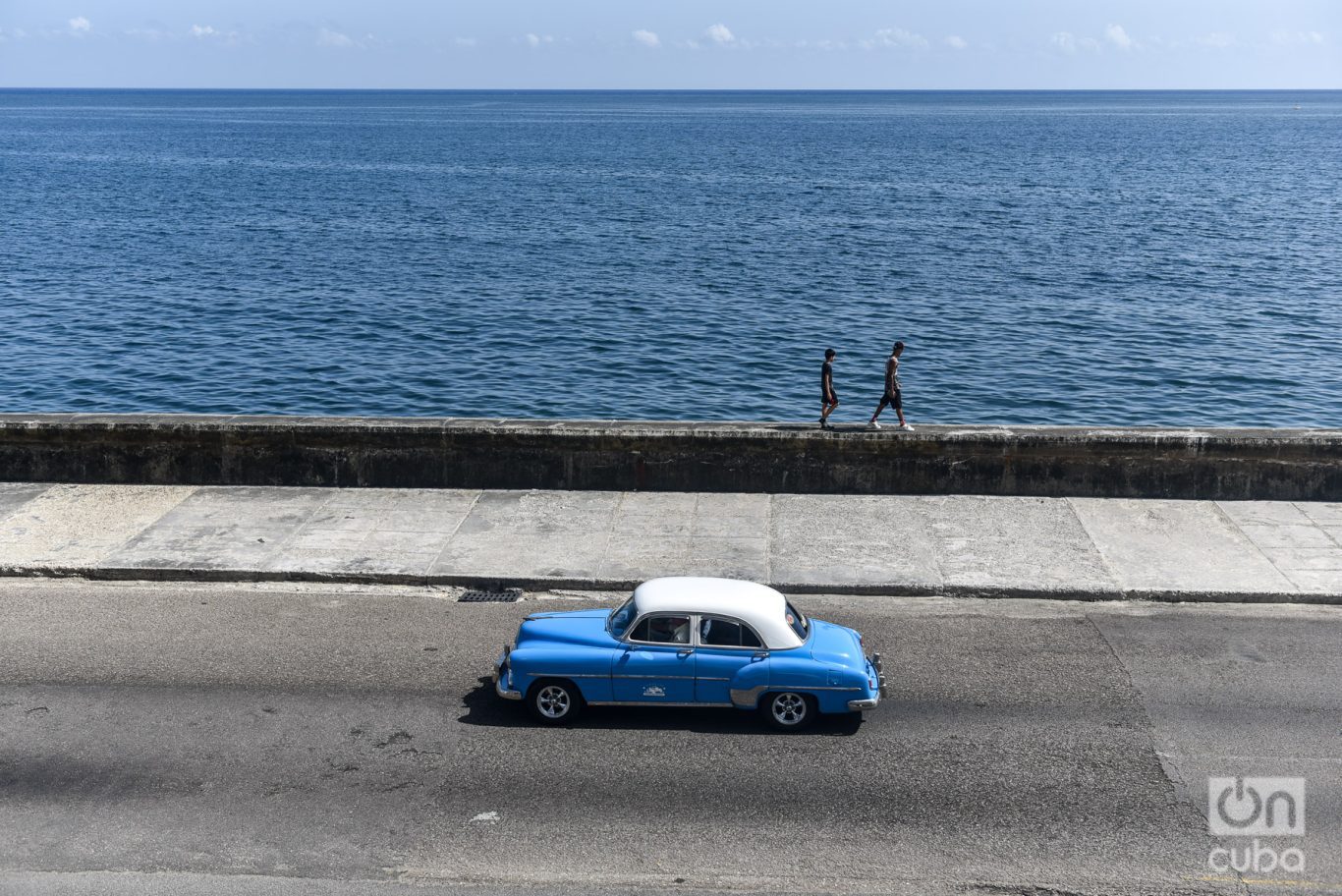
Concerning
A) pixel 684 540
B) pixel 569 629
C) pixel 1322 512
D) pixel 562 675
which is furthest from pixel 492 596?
pixel 1322 512

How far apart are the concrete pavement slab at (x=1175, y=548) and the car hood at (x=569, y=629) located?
6840 millimetres

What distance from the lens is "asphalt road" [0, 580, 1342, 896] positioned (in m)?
9.70

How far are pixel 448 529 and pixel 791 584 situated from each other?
490cm

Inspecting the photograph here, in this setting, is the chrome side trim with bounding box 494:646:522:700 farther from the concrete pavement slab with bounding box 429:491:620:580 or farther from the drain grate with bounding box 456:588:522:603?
the concrete pavement slab with bounding box 429:491:620:580

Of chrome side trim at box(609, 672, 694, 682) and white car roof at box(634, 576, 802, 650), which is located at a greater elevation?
white car roof at box(634, 576, 802, 650)

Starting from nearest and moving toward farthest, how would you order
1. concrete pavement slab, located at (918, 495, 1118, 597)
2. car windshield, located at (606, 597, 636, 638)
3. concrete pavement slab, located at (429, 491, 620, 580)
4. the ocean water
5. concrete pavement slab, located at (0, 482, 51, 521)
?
1. car windshield, located at (606, 597, 636, 638)
2. concrete pavement slab, located at (918, 495, 1118, 597)
3. concrete pavement slab, located at (429, 491, 620, 580)
4. concrete pavement slab, located at (0, 482, 51, 521)
5. the ocean water

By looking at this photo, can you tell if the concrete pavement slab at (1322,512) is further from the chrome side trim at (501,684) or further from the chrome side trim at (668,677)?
the chrome side trim at (501,684)

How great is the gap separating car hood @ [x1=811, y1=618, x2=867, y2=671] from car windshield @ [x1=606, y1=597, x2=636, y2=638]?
5.77 ft

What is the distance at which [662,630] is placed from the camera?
12016mm

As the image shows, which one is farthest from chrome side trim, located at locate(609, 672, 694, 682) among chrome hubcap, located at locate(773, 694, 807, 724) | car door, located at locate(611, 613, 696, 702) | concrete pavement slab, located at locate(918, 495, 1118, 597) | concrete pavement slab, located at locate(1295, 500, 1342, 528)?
concrete pavement slab, located at locate(1295, 500, 1342, 528)

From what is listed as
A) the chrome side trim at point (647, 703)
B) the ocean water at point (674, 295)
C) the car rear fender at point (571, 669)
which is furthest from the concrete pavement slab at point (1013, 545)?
the ocean water at point (674, 295)

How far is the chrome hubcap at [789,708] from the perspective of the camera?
11.9 m

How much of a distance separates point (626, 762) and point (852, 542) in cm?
651

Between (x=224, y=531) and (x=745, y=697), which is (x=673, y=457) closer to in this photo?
(x=224, y=531)
